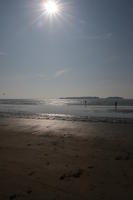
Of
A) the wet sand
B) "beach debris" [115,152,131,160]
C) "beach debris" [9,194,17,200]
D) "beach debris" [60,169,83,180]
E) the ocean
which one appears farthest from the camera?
the ocean

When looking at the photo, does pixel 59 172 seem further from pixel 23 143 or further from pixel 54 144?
pixel 23 143

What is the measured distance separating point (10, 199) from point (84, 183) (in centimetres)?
179

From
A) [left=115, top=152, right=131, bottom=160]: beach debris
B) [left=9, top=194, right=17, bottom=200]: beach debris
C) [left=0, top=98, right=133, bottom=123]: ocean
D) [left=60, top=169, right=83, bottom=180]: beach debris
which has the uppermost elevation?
[left=0, top=98, right=133, bottom=123]: ocean

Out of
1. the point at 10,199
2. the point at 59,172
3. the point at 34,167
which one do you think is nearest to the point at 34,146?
the point at 34,167

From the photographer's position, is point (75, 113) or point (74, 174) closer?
point (74, 174)

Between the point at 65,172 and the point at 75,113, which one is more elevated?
the point at 75,113

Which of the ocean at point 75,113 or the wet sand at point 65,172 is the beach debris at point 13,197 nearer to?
the wet sand at point 65,172

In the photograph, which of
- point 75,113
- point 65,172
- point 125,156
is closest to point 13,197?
point 65,172

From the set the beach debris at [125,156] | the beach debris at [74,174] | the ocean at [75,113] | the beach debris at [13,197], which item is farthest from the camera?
the ocean at [75,113]

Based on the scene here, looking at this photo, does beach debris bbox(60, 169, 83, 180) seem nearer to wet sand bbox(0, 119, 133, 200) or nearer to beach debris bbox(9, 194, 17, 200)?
wet sand bbox(0, 119, 133, 200)

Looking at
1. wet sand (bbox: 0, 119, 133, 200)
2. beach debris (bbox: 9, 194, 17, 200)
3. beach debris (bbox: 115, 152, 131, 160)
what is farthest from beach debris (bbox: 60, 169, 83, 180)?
beach debris (bbox: 115, 152, 131, 160)

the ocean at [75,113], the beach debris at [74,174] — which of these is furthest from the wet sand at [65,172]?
the ocean at [75,113]

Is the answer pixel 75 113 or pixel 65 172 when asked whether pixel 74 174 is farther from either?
pixel 75 113

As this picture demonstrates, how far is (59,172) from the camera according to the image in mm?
5074
